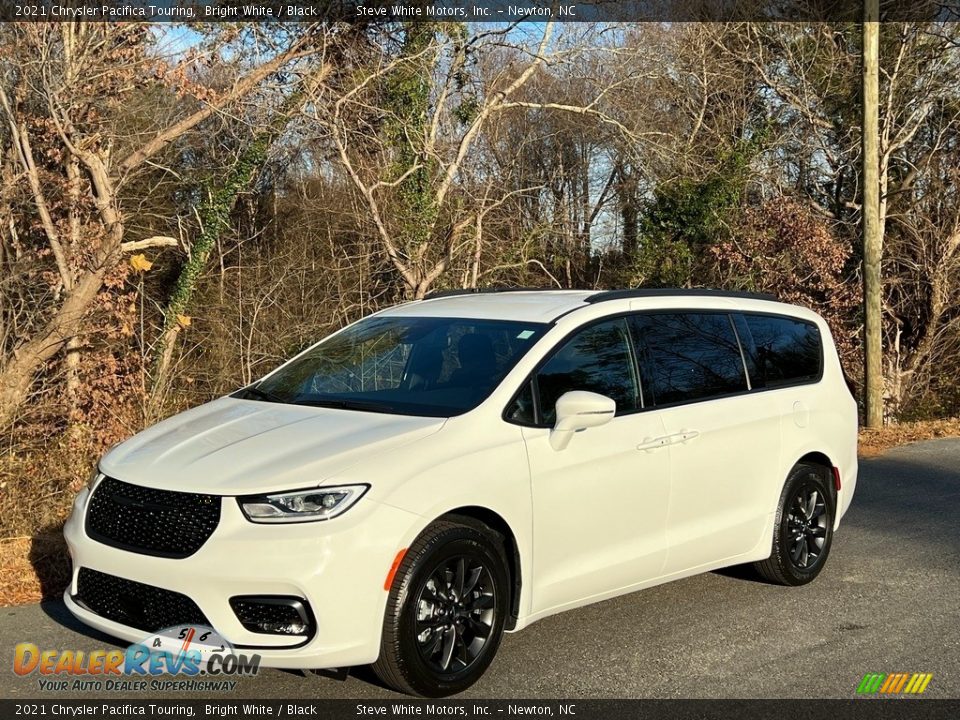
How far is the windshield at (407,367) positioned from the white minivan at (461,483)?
0.7 inches

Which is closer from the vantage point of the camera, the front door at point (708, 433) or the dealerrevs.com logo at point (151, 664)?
the dealerrevs.com logo at point (151, 664)

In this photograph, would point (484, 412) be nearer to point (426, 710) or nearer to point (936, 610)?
point (426, 710)

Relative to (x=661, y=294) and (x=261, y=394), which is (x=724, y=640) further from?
(x=261, y=394)

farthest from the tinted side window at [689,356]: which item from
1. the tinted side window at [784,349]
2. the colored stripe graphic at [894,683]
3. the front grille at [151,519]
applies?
the front grille at [151,519]

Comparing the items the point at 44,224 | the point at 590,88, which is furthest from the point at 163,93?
the point at 590,88

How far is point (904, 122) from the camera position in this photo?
2028 centimetres

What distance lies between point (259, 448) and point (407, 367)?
122cm

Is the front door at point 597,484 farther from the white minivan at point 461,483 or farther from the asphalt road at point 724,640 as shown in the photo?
the asphalt road at point 724,640

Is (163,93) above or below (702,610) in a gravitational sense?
above

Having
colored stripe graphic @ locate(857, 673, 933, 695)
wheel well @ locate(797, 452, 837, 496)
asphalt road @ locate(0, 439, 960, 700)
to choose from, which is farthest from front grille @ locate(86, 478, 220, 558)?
wheel well @ locate(797, 452, 837, 496)

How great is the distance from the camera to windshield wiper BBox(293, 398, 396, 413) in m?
5.46

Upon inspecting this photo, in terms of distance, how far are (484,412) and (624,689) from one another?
56.5 inches

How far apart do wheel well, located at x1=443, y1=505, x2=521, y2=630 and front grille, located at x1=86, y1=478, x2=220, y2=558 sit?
1.14 metres

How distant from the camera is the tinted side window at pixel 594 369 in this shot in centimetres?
556
